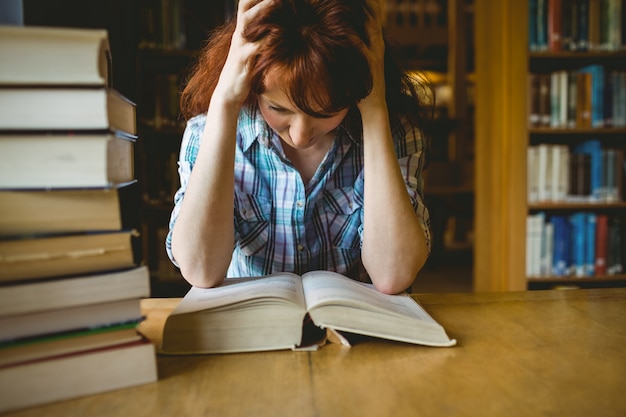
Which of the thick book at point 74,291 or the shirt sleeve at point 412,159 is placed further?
the shirt sleeve at point 412,159

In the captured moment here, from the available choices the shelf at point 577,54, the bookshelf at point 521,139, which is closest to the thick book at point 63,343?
the bookshelf at point 521,139

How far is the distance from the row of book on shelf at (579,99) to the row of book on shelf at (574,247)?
44 centimetres

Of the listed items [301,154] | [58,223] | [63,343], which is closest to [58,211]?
[58,223]

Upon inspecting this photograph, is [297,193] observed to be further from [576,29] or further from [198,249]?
[576,29]

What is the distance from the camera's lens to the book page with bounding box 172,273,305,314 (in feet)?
2.02

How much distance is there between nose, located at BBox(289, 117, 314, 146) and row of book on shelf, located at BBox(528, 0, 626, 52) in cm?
188

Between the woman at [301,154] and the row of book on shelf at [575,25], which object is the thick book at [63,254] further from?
the row of book on shelf at [575,25]

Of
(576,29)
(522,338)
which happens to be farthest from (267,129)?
(576,29)

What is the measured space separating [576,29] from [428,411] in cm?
236

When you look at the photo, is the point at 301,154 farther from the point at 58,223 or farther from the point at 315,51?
the point at 58,223

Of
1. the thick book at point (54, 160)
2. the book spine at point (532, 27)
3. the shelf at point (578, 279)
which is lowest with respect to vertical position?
the shelf at point (578, 279)

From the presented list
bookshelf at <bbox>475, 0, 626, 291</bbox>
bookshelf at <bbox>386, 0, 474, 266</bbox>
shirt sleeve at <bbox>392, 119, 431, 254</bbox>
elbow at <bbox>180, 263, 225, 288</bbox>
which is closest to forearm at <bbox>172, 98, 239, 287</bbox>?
elbow at <bbox>180, 263, 225, 288</bbox>

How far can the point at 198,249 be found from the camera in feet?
2.63

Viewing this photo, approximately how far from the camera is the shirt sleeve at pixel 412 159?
0.96 m
